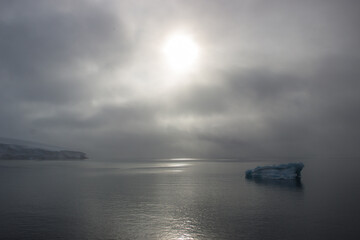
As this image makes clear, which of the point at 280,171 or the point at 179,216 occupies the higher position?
the point at 280,171

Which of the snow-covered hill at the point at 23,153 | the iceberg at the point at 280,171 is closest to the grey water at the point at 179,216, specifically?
the iceberg at the point at 280,171

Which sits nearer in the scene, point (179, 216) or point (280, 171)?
point (179, 216)

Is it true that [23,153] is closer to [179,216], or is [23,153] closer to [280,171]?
[280,171]

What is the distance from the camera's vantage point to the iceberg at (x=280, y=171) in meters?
63.7

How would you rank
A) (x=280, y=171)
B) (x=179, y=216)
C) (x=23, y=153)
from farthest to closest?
(x=23, y=153) < (x=280, y=171) < (x=179, y=216)

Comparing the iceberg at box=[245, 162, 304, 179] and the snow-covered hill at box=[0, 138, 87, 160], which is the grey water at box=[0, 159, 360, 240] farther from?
the snow-covered hill at box=[0, 138, 87, 160]

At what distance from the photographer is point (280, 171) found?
217 feet

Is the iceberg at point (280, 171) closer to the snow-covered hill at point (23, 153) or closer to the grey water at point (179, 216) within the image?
the grey water at point (179, 216)

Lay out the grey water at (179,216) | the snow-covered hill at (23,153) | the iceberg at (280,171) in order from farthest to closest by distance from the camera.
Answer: the snow-covered hill at (23,153)
the iceberg at (280,171)
the grey water at (179,216)

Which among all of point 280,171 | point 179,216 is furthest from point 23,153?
point 179,216

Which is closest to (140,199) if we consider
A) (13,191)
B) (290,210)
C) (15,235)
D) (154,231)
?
(154,231)

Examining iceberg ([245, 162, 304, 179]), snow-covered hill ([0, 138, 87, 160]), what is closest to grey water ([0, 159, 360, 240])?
iceberg ([245, 162, 304, 179])

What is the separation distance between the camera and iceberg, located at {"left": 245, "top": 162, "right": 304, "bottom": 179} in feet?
209

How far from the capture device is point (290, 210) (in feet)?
108
